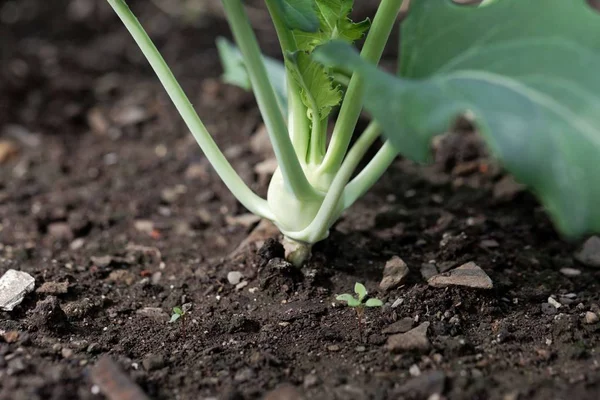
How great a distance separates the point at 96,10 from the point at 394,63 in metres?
1.39

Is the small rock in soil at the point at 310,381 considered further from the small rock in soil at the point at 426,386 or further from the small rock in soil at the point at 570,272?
the small rock in soil at the point at 570,272

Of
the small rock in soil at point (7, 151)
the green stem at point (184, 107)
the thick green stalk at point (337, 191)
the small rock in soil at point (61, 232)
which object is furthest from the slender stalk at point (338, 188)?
the small rock in soil at point (7, 151)

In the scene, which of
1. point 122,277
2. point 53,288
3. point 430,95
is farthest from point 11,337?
point 430,95

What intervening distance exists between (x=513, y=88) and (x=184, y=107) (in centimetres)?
63

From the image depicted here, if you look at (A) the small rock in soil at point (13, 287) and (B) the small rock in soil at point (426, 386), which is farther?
(A) the small rock in soil at point (13, 287)

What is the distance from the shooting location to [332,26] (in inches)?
54.7

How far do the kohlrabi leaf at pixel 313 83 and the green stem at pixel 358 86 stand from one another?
0.04 metres

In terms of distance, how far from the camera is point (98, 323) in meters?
1.43

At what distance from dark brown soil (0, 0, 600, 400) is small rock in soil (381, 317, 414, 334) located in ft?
0.07

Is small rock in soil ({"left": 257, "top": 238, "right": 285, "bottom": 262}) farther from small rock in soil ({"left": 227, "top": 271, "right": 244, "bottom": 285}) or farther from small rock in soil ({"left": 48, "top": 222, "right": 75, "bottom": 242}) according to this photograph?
small rock in soil ({"left": 48, "top": 222, "right": 75, "bottom": 242})

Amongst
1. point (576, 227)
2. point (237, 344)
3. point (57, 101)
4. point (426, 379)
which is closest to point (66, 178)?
point (57, 101)

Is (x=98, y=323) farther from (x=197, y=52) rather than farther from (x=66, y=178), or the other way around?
(x=197, y=52)

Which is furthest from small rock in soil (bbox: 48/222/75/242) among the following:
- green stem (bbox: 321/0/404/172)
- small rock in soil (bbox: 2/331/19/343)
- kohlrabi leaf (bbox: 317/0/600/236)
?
kohlrabi leaf (bbox: 317/0/600/236)

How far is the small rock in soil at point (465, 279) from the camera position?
1410mm
